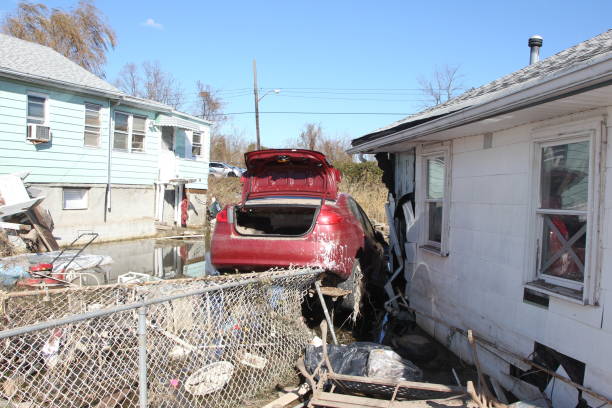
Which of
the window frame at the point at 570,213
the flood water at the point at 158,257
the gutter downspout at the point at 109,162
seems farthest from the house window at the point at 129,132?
the window frame at the point at 570,213

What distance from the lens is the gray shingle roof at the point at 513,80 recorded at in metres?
3.68

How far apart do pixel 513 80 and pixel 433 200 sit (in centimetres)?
182

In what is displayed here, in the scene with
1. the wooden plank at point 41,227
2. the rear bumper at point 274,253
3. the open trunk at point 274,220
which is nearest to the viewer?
the rear bumper at point 274,253

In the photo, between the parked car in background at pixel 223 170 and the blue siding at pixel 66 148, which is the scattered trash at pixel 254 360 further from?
the parked car in background at pixel 223 170

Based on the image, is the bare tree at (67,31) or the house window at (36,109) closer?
the house window at (36,109)

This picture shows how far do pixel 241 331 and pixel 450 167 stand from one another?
3.19m

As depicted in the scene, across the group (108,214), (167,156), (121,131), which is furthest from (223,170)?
(108,214)

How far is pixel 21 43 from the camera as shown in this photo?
15664mm

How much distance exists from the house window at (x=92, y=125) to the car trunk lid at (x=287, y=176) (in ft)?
34.1

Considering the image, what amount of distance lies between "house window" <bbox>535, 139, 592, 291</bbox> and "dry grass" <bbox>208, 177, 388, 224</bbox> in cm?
751

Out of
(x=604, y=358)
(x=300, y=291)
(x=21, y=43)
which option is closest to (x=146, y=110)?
(x=21, y=43)

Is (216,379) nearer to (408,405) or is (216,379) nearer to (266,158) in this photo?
(408,405)

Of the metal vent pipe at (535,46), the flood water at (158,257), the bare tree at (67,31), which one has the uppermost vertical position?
the bare tree at (67,31)

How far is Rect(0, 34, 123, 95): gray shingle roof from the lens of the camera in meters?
12.5
